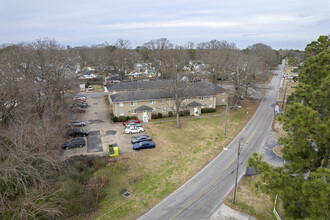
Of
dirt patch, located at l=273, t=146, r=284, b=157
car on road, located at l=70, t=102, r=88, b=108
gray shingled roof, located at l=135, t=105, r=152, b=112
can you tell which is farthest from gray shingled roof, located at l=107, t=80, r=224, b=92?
dirt patch, located at l=273, t=146, r=284, b=157

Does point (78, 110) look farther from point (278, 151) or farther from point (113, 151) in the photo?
point (278, 151)

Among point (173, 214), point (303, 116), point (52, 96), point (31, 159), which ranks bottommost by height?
point (173, 214)

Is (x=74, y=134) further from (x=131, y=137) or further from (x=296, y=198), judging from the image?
(x=296, y=198)

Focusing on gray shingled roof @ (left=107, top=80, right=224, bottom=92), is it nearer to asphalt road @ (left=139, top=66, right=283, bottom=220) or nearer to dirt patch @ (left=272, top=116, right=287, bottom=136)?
dirt patch @ (left=272, top=116, right=287, bottom=136)

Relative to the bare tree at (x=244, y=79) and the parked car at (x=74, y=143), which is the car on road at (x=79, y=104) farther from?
the bare tree at (x=244, y=79)

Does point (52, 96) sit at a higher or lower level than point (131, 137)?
higher

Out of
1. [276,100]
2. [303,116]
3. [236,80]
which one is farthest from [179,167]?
[276,100]

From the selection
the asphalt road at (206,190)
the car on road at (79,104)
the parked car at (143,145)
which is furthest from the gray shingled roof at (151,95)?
the asphalt road at (206,190)
